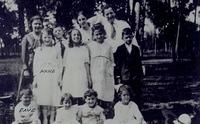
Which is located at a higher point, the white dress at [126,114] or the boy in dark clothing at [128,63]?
the boy in dark clothing at [128,63]

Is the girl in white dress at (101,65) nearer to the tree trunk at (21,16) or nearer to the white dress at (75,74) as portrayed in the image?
the white dress at (75,74)

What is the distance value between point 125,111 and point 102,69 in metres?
0.45

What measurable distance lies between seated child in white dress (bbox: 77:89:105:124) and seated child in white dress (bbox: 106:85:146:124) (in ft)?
0.37

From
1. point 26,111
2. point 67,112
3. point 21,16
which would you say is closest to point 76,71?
point 67,112

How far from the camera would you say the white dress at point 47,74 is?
3.25 metres

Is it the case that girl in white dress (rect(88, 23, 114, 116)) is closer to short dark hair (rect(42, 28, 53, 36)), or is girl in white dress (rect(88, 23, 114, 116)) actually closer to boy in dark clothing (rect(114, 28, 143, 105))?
boy in dark clothing (rect(114, 28, 143, 105))

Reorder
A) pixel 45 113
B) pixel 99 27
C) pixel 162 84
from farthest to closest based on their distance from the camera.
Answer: pixel 162 84, pixel 45 113, pixel 99 27

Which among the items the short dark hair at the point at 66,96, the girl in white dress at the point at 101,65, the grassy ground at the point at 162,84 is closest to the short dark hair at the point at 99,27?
the girl in white dress at the point at 101,65

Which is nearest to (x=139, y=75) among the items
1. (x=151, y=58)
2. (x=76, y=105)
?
(x=151, y=58)

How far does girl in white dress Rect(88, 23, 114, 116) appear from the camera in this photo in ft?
10.7

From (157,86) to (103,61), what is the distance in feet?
1.97

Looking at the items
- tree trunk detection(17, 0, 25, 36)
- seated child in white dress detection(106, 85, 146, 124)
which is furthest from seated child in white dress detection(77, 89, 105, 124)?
tree trunk detection(17, 0, 25, 36)

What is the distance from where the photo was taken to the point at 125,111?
3268 mm

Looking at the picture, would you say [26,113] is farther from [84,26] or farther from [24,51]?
[84,26]
